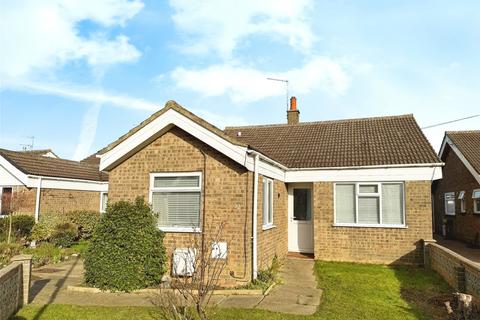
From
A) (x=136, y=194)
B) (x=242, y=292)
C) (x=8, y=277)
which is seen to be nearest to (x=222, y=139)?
(x=136, y=194)

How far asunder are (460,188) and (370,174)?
8.65 m

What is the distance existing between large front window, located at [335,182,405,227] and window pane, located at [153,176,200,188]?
567cm

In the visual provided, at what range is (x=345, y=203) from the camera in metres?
13.4

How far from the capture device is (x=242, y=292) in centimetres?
873

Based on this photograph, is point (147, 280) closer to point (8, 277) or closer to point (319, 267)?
point (8, 277)

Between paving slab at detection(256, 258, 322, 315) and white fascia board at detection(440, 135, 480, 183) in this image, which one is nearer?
paving slab at detection(256, 258, 322, 315)

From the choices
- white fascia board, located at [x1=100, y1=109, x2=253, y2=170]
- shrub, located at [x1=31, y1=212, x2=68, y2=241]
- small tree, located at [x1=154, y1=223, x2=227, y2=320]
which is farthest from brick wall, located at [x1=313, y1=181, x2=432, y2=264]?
shrub, located at [x1=31, y1=212, x2=68, y2=241]

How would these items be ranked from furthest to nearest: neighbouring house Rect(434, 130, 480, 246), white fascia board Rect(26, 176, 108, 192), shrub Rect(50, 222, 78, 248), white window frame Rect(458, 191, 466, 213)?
white fascia board Rect(26, 176, 108, 192) → white window frame Rect(458, 191, 466, 213) → shrub Rect(50, 222, 78, 248) → neighbouring house Rect(434, 130, 480, 246)

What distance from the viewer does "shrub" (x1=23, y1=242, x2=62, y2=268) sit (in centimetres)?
1312

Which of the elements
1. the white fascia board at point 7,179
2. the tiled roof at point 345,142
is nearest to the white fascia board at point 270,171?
the tiled roof at point 345,142

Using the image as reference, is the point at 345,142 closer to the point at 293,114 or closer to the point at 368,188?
the point at 368,188

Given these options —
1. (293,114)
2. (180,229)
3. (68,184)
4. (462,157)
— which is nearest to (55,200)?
(68,184)

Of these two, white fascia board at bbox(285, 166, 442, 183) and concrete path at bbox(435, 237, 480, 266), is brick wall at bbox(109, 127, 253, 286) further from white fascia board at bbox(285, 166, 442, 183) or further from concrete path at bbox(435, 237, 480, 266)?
concrete path at bbox(435, 237, 480, 266)

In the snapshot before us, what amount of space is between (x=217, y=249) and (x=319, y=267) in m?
4.16
